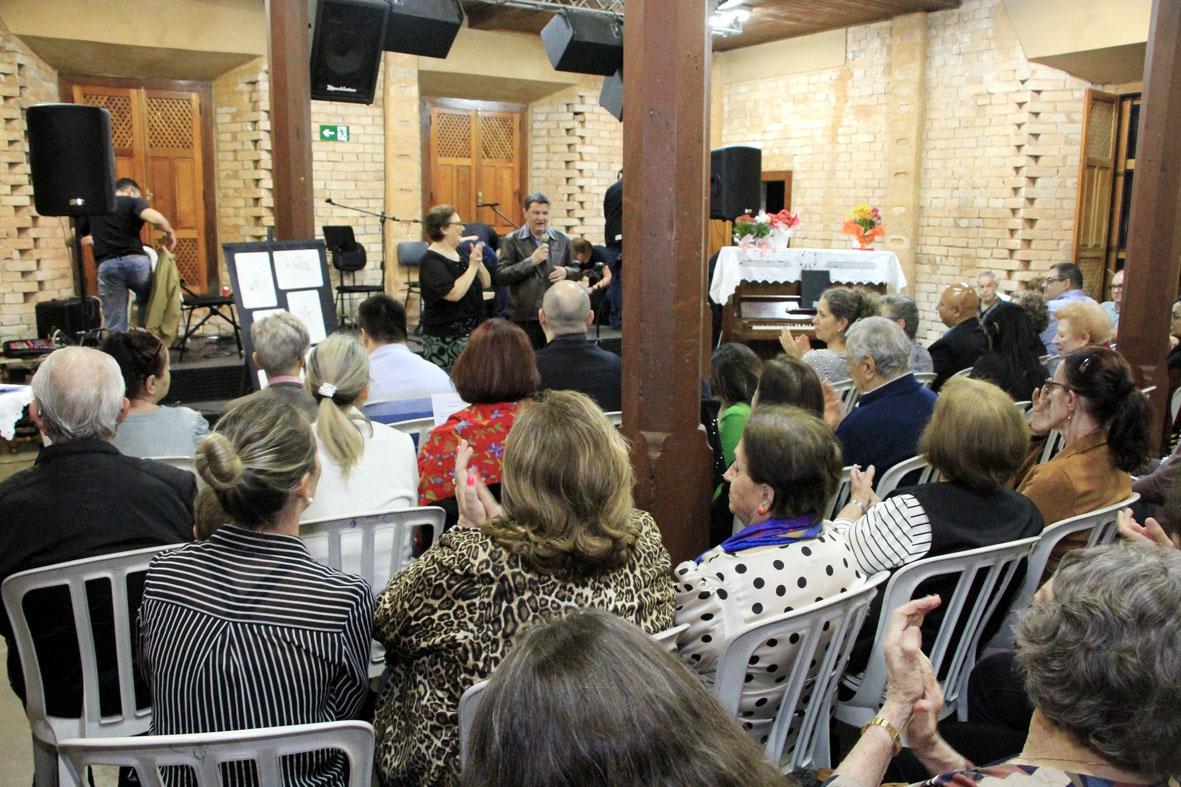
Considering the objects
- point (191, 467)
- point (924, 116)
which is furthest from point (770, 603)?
point (924, 116)

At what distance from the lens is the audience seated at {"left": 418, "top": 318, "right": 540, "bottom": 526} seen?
2.65 meters

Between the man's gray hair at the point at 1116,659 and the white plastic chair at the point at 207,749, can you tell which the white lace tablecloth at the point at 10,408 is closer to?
the white plastic chair at the point at 207,749

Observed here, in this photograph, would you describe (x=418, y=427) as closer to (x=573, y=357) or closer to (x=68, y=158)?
(x=573, y=357)

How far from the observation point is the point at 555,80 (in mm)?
10586

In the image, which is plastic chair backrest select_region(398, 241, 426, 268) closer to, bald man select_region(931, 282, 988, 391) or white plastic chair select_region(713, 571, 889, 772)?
bald man select_region(931, 282, 988, 391)

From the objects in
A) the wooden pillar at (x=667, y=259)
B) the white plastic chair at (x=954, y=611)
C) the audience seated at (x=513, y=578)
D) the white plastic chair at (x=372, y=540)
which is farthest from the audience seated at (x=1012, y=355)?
the audience seated at (x=513, y=578)

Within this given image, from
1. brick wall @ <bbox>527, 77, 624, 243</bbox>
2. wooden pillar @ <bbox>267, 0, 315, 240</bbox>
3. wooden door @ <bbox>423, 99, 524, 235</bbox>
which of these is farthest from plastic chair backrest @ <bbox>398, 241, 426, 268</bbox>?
wooden pillar @ <bbox>267, 0, 315, 240</bbox>

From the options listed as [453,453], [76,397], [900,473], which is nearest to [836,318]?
[900,473]

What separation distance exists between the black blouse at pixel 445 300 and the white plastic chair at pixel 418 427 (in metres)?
2.51

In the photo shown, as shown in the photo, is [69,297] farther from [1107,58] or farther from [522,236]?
[1107,58]

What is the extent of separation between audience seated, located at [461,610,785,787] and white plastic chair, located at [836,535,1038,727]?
1.25m

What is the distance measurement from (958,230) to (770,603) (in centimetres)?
851

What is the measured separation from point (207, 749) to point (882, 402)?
2.47 meters

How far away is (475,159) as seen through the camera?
10.7 meters
